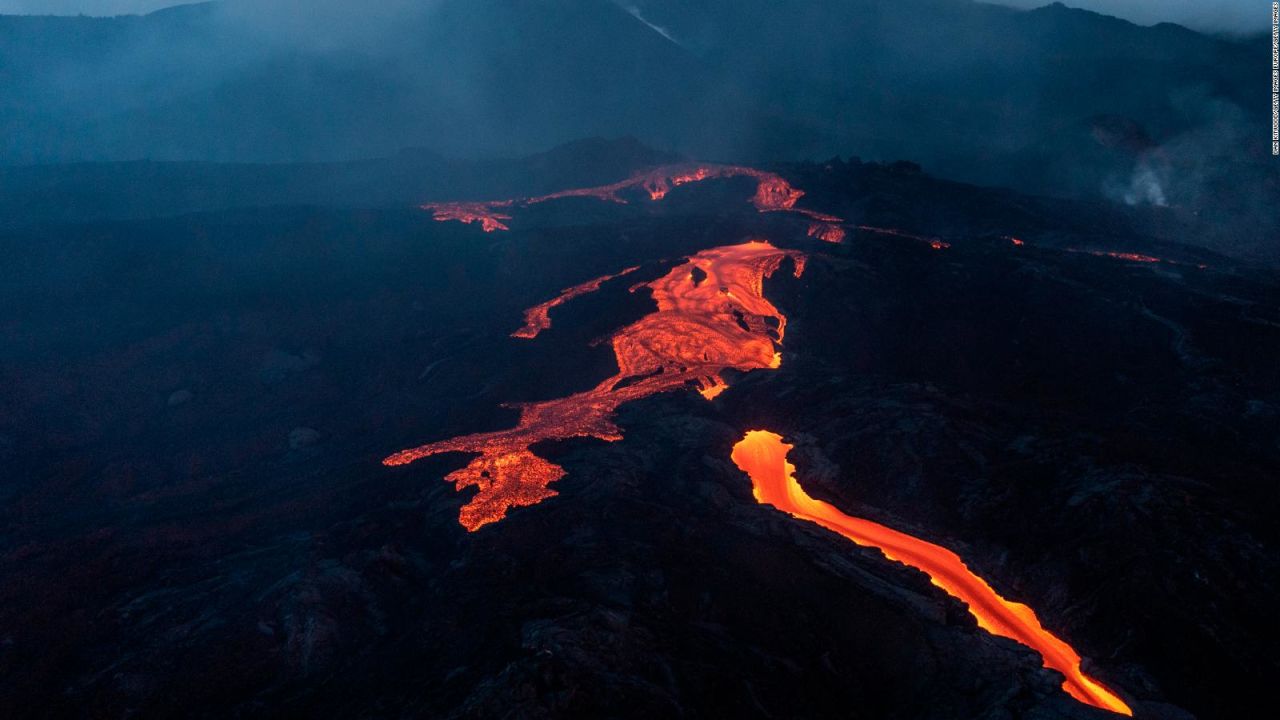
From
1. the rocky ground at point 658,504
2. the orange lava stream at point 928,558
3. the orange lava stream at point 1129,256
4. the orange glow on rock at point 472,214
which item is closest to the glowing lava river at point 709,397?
the orange lava stream at point 928,558

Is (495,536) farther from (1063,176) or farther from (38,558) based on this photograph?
(1063,176)

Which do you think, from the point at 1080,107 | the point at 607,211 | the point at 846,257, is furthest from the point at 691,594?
the point at 1080,107

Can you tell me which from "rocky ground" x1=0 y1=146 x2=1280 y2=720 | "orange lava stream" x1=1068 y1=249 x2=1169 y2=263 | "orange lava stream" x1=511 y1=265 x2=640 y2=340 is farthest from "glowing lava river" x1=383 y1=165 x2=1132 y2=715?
"orange lava stream" x1=1068 y1=249 x2=1169 y2=263

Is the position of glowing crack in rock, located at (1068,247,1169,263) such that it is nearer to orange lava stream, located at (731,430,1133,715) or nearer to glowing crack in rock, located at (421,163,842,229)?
glowing crack in rock, located at (421,163,842,229)

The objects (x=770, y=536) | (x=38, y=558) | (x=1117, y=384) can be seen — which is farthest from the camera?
(x=1117, y=384)

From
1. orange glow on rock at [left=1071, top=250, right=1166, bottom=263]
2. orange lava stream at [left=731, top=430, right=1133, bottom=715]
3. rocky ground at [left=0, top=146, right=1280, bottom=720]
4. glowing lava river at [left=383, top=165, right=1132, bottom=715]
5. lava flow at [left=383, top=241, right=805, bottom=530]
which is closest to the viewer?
rocky ground at [left=0, top=146, right=1280, bottom=720]

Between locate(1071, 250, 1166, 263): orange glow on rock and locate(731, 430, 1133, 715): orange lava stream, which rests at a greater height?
locate(1071, 250, 1166, 263): orange glow on rock
